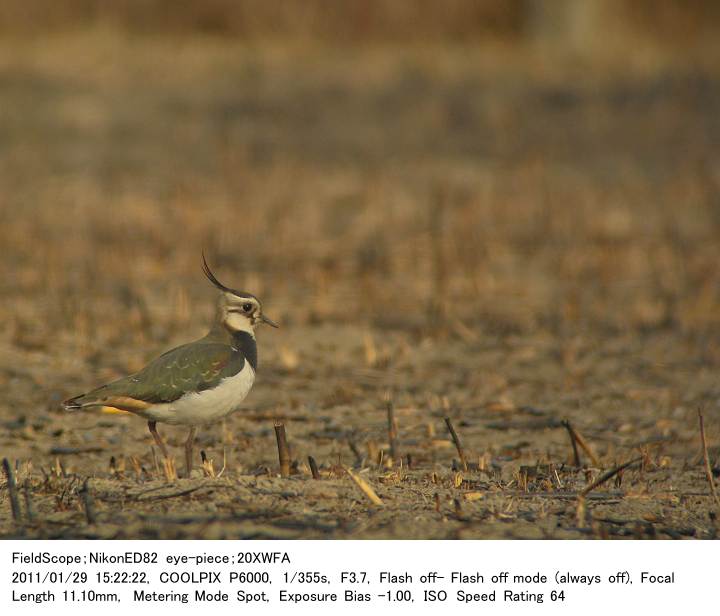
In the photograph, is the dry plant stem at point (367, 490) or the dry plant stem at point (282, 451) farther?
the dry plant stem at point (282, 451)

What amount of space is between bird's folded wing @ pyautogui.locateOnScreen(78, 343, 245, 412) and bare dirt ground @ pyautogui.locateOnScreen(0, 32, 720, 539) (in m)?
0.34

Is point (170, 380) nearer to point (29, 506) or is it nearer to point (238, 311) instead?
point (238, 311)

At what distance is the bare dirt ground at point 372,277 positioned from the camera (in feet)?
17.6

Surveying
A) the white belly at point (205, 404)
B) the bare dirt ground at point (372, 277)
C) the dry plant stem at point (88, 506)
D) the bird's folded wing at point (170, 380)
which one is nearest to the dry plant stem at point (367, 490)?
the bare dirt ground at point (372, 277)

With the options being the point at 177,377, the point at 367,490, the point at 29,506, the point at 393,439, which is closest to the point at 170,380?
the point at 177,377

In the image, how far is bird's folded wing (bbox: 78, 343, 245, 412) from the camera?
5.55 meters

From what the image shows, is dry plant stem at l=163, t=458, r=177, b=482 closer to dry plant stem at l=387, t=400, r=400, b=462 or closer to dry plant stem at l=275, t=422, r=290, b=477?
dry plant stem at l=275, t=422, r=290, b=477

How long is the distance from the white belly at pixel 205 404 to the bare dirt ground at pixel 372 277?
0.26m

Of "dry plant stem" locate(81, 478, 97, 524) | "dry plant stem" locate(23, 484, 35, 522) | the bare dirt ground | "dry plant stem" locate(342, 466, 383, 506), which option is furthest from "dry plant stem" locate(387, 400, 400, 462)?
"dry plant stem" locate(23, 484, 35, 522)

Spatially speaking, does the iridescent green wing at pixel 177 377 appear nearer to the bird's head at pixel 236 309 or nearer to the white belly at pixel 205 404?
the white belly at pixel 205 404

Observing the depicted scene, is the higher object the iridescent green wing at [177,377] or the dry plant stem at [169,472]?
the iridescent green wing at [177,377]

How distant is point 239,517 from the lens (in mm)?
4891

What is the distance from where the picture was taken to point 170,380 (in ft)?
18.3
